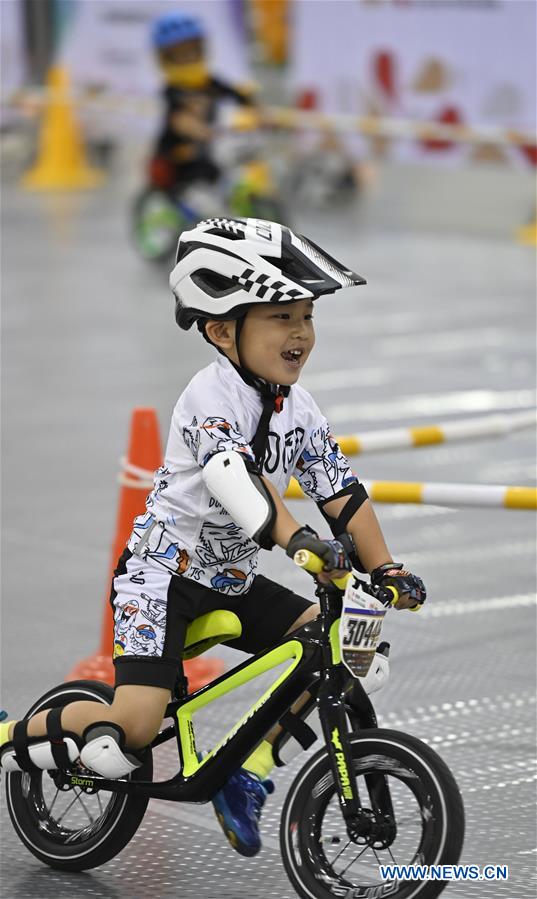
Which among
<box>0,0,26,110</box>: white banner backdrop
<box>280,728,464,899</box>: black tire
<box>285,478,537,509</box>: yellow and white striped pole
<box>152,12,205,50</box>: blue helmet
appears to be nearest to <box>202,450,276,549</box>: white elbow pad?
<box>280,728,464,899</box>: black tire

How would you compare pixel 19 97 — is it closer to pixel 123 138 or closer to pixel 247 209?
pixel 123 138

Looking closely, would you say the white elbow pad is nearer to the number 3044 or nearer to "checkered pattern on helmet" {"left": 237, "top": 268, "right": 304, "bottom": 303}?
the number 3044

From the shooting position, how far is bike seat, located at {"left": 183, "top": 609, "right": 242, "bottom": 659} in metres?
3.81

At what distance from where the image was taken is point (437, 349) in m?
10.8

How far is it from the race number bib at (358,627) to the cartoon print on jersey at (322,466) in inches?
17.6

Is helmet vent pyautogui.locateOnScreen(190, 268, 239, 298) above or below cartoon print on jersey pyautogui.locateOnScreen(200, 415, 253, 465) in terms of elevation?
above

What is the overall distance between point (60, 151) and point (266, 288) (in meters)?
15.5

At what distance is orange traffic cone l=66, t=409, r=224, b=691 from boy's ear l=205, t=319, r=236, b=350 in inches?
59.1

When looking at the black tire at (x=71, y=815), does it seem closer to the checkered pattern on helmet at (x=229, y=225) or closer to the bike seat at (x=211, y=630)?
the bike seat at (x=211, y=630)

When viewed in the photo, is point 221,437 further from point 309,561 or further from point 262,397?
point 309,561

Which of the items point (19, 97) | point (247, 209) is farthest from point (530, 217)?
point (19, 97)

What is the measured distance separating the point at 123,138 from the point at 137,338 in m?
9.15

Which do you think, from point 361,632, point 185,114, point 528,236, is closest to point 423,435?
point 361,632

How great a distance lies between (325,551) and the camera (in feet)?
11.1
